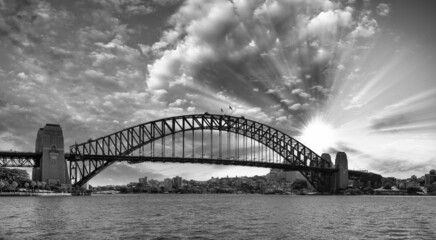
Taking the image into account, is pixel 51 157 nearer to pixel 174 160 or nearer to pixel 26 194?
pixel 26 194

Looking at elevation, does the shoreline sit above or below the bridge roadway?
below

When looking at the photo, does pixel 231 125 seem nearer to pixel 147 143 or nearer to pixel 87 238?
pixel 147 143

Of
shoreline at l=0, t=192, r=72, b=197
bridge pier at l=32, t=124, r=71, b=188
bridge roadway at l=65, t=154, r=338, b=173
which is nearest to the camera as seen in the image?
shoreline at l=0, t=192, r=72, b=197

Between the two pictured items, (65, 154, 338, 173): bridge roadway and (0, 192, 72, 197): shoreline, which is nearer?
(0, 192, 72, 197): shoreline

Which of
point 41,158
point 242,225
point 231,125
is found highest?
point 231,125

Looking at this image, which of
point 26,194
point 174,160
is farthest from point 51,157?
point 174,160

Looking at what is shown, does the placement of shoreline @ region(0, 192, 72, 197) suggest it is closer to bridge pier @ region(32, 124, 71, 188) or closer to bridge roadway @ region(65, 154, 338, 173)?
bridge pier @ region(32, 124, 71, 188)

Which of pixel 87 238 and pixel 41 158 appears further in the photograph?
pixel 41 158

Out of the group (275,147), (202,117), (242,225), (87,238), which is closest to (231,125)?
(202,117)

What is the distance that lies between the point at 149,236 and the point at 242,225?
1272 cm

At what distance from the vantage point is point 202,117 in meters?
172

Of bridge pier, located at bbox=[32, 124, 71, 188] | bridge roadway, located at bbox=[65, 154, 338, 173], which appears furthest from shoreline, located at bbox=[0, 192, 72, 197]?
bridge roadway, located at bbox=[65, 154, 338, 173]

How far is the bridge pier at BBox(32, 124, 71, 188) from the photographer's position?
422 feet

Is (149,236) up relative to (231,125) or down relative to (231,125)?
down
